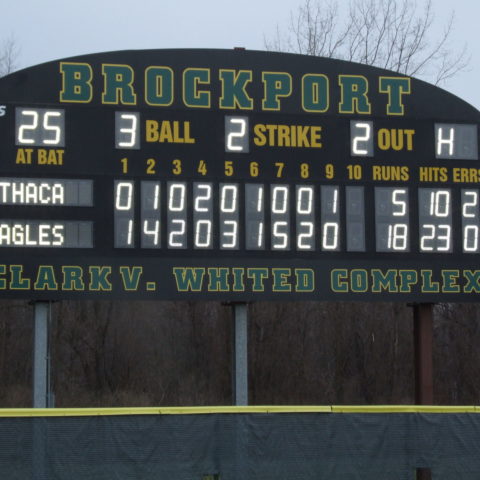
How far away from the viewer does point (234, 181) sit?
1540 centimetres

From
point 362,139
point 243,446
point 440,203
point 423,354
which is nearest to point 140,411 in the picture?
point 243,446

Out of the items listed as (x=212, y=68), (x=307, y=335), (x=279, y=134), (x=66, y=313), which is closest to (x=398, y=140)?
(x=279, y=134)

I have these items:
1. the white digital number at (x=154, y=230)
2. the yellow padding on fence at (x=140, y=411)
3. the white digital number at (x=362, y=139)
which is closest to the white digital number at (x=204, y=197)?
the white digital number at (x=154, y=230)

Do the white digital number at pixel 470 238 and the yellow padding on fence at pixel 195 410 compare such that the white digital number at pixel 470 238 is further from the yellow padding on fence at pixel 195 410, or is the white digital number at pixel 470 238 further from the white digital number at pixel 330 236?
the yellow padding on fence at pixel 195 410

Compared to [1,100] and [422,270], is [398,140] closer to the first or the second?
[422,270]

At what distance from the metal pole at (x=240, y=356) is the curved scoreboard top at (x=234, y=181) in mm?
374

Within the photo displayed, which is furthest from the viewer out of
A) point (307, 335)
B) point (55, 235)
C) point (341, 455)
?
point (307, 335)

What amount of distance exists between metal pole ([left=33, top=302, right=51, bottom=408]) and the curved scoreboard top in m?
0.42

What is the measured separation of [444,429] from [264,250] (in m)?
3.76

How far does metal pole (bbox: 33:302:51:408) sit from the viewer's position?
1498cm

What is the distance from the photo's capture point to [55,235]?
48.7ft

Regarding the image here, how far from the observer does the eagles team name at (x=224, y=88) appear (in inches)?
602

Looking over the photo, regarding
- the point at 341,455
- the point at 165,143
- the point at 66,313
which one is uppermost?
the point at 165,143

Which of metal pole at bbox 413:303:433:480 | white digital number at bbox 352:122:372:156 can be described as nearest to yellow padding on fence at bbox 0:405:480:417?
metal pole at bbox 413:303:433:480
